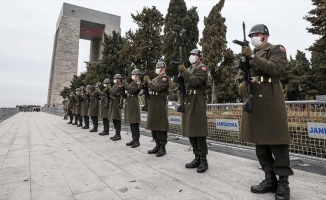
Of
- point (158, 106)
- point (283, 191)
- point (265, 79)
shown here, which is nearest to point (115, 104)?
point (158, 106)

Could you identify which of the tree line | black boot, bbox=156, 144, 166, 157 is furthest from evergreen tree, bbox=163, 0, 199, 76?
black boot, bbox=156, 144, 166, 157

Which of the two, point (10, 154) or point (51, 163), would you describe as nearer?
point (51, 163)

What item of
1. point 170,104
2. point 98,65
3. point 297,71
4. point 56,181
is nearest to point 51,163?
point 56,181

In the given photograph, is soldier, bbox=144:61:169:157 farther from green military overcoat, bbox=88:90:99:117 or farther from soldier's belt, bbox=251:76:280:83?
green military overcoat, bbox=88:90:99:117

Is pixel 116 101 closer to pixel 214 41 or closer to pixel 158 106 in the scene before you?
pixel 158 106

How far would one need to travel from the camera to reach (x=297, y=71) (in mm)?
34062

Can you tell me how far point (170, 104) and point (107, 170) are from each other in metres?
3.49

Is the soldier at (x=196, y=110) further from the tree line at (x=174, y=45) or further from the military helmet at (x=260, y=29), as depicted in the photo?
the tree line at (x=174, y=45)

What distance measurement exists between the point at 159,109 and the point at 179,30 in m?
20.2

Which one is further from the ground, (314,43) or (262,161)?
(314,43)

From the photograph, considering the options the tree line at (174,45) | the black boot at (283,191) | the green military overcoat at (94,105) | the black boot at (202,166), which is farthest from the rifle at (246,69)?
the tree line at (174,45)

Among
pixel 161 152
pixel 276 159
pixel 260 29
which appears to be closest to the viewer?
pixel 276 159

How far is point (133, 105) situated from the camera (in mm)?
5645

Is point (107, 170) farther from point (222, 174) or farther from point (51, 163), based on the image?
point (222, 174)
